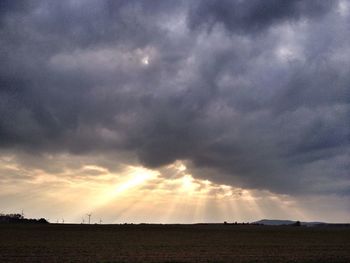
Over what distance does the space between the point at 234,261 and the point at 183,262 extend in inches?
210

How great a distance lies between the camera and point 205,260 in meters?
41.3

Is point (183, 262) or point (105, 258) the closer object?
point (183, 262)

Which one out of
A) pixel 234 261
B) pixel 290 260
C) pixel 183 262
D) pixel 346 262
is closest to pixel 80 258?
pixel 183 262

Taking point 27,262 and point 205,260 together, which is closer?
point 27,262

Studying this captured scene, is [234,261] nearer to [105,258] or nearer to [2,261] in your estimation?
[105,258]

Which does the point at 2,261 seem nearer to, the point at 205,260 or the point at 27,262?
the point at 27,262

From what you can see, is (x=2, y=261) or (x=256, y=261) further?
(x=256, y=261)

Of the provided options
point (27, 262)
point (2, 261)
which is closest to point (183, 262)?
point (27, 262)

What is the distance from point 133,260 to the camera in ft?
134

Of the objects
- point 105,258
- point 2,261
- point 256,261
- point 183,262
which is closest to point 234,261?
point 256,261

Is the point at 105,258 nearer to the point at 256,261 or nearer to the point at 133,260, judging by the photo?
the point at 133,260

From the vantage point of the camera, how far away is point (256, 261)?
136 feet

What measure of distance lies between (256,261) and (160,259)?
9159mm

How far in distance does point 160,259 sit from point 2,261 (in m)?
14.3
